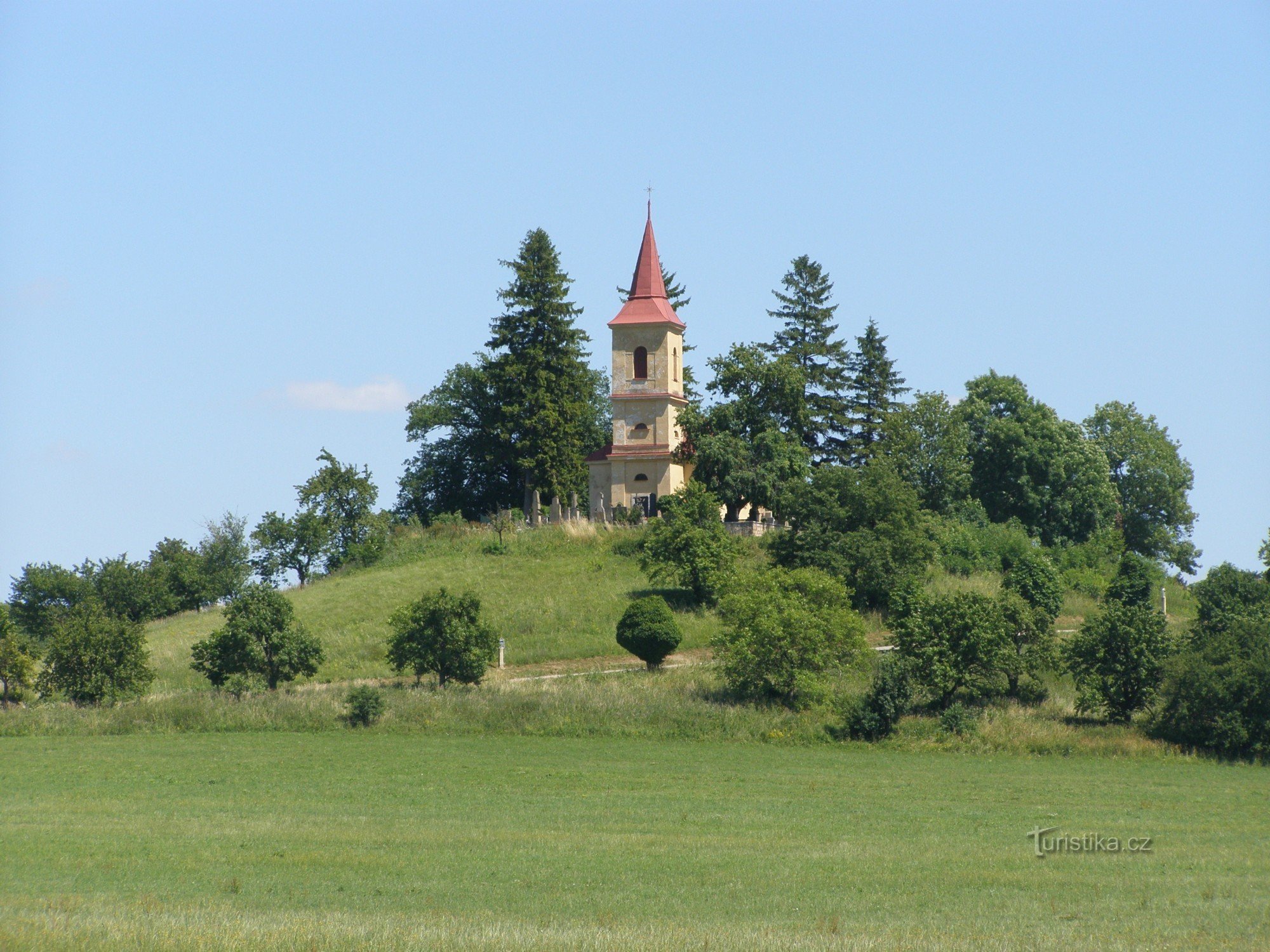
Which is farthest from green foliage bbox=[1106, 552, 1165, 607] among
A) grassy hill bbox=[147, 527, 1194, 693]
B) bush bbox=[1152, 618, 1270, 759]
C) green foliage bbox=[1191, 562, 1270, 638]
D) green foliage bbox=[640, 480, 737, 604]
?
bush bbox=[1152, 618, 1270, 759]

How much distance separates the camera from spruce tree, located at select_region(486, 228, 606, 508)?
69.8 m

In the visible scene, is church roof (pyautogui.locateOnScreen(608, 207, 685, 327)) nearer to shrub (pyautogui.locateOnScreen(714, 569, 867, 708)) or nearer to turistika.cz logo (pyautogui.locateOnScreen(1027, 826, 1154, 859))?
shrub (pyautogui.locateOnScreen(714, 569, 867, 708))

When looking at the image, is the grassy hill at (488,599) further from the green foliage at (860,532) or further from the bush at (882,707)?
the bush at (882,707)

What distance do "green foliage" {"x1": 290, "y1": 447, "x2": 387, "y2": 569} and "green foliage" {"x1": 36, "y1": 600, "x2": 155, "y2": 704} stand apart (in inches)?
1117

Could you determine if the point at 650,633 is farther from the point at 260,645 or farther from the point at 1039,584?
the point at 1039,584

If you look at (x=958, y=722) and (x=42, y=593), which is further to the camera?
(x=42, y=593)

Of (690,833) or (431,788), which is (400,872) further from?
(431,788)

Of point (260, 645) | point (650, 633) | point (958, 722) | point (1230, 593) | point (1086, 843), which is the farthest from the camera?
point (1230, 593)

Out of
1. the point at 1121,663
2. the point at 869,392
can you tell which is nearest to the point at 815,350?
the point at 869,392

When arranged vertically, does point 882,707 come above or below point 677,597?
below

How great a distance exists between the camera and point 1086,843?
22.1 meters

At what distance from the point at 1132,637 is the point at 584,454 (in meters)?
40.8

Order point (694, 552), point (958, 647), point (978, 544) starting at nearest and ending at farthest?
1. point (958, 647)
2. point (694, 552)
3. point (978, 544)

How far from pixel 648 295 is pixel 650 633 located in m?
31.7
